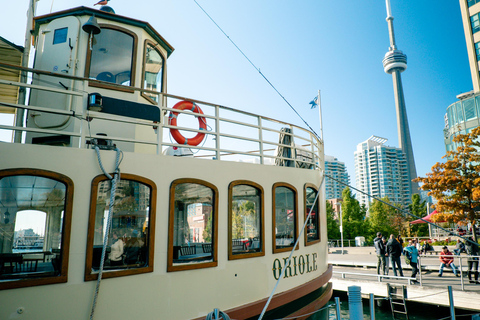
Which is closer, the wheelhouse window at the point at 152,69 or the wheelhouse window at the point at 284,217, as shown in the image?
the wheelhouse window at the point at 284,217

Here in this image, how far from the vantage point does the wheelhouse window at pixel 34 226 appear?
12.7 ft

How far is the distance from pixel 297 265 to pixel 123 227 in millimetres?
3644

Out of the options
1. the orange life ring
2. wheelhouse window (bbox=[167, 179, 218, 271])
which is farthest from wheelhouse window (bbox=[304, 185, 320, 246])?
the orange life ring

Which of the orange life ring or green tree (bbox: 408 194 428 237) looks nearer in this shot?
the orange life ring

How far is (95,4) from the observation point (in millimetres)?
7156

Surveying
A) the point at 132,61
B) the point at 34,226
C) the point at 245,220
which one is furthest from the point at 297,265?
the point at 132,61

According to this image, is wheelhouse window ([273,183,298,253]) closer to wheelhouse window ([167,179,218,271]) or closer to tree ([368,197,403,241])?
wheelhouse window ([167,179,218,271])

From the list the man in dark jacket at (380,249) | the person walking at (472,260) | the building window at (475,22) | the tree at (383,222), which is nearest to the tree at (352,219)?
the tree at (383,222)

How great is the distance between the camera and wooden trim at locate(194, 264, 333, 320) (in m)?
5.24

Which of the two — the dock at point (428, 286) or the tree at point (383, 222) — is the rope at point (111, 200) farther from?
the tree at point (383, 222)

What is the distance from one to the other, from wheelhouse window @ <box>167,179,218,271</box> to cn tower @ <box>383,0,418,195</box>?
16553cm

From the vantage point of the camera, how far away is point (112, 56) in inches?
258

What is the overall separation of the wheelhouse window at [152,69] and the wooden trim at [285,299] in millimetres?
4575

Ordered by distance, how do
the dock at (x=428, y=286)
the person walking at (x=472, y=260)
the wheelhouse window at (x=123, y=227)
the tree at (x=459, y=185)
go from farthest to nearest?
the tree at (x=459, y=185)
the person walking at (x=472, y=260)
the dock at (x=428, y=286)
the wheelhouse window at (x=123, y=227)
